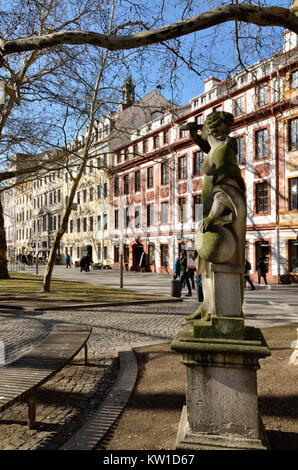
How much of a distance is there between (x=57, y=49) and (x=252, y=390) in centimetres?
830

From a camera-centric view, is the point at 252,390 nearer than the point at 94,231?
Yes

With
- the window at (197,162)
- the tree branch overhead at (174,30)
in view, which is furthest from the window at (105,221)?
the tree branch overhead at (174,30)

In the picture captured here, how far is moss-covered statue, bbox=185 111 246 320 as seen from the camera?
10.6 feet

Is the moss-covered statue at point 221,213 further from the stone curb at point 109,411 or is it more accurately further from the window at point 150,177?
the window at point 150,177

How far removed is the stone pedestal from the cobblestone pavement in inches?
53.2

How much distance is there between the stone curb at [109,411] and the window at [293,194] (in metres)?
20.3

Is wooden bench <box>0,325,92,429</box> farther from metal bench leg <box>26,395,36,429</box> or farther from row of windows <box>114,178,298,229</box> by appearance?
row of windows <box>114,178,298,229</box>

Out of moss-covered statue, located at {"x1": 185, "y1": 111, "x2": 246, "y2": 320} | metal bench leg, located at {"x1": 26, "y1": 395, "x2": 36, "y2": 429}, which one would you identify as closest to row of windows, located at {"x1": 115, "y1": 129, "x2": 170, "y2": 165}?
moss-covered statue, located at {"x1": 185, "y1": 111, "x2": 246, "y2": 320}

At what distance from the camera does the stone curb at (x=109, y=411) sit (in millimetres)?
3502

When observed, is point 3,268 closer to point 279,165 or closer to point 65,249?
point 279,165

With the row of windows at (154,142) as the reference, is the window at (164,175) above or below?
below

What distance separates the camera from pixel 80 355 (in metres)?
6.70
